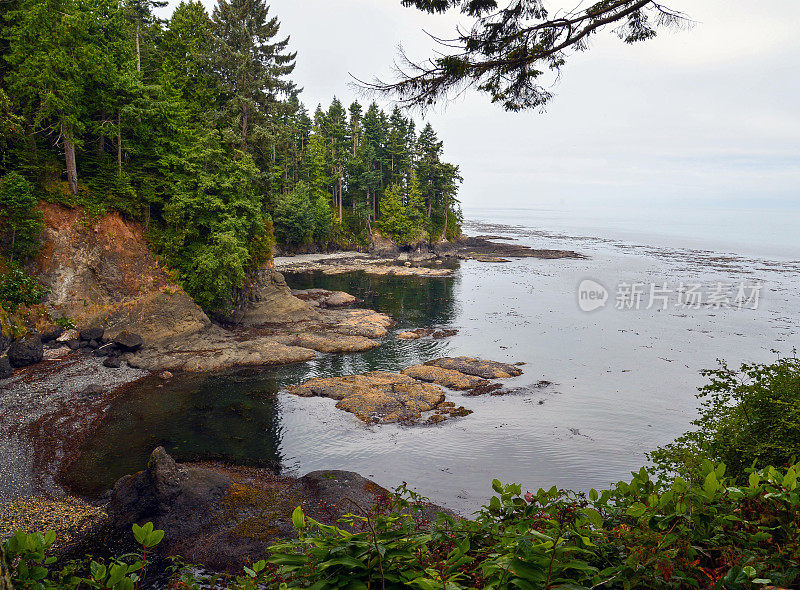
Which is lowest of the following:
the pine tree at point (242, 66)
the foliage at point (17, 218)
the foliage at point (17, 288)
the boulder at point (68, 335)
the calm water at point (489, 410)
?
the calm water at point (489, 410)

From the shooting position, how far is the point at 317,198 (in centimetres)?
7688

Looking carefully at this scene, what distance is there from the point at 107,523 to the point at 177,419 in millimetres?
8054

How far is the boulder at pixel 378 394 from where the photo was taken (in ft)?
73.4

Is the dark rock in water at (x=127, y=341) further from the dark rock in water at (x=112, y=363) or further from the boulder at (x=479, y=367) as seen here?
the boulder at (x=479, y=367)

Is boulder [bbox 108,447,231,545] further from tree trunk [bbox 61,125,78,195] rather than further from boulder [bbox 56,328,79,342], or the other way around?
tree trunk [bbox 61,125,78,195]

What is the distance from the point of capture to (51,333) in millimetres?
26062

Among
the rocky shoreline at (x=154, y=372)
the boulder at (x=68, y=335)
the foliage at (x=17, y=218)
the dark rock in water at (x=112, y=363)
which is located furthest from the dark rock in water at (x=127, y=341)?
the foliage at (x=17, y=218)

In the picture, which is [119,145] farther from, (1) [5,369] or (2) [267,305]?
(1) [5,369]

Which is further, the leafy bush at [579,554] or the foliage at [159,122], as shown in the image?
the foliage at [159,122]

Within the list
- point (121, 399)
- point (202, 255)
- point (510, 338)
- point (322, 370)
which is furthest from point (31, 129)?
point (510, 338)

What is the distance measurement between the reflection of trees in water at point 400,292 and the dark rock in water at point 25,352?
25.4m

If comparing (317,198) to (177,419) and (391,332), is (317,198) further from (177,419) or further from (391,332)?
(177,419)

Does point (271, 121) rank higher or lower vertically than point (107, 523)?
higher

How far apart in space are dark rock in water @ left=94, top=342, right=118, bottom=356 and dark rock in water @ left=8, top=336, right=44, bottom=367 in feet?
8.66
